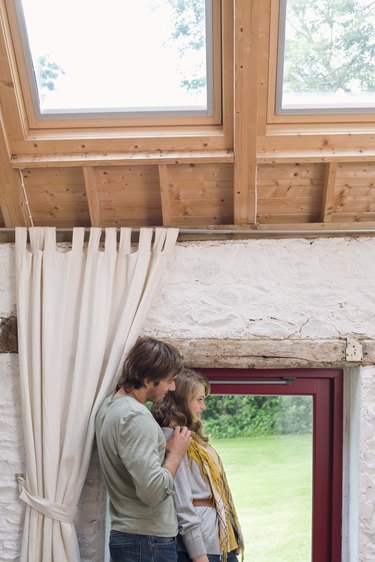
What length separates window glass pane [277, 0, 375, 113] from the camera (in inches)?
118

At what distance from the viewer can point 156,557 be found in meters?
2.88

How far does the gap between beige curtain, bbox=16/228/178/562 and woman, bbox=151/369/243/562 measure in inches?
13.0

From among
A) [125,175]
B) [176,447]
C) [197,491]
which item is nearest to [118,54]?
[125,175]

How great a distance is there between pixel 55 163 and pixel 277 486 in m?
1.98

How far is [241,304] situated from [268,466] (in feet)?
2.97

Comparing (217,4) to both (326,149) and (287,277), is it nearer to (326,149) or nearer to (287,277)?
(326,149)

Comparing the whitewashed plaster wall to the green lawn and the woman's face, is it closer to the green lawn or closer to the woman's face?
the woman's face

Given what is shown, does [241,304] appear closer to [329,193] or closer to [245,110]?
[329,193]

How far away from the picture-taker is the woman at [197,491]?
3.04 m

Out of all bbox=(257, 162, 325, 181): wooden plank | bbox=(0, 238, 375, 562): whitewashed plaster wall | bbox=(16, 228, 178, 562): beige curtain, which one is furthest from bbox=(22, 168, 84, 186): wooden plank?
bbox=(257, 162, 325, 181): wooden plank

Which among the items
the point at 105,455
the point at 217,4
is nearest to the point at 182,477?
the point at 105,455

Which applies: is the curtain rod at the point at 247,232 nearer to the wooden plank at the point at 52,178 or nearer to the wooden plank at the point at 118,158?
the wooden plank at the point at 52,178

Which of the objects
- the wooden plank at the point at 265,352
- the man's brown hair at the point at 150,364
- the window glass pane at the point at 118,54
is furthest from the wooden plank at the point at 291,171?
the man's brown hair at the point at 150,364

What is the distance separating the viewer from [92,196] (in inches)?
136
